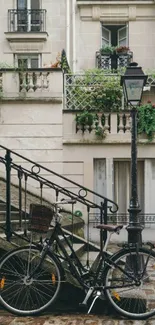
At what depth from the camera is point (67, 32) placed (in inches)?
743

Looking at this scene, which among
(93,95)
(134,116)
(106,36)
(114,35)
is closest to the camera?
(134,116)

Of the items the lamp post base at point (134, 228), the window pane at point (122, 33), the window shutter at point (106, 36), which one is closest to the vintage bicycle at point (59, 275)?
the lamp post base at point (134, 228)

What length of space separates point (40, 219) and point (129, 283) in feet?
4.32

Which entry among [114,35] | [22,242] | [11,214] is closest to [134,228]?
[22,242]

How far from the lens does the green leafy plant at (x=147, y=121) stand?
41.3 feet

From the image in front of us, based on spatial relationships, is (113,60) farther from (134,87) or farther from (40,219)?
(40,219)

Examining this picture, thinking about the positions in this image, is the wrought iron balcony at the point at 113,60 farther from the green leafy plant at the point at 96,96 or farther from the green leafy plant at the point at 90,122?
the green leafy plant at the point at 90,122

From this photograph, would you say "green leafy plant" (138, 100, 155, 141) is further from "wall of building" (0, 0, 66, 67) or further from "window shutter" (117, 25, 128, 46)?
"wall of building" (0, 0, 66, 67)

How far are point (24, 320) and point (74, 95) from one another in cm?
818

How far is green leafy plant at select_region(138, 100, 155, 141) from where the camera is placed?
1257 cm

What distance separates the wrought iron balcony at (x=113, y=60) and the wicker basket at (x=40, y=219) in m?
13.0

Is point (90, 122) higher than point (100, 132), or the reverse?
point (90, 122)

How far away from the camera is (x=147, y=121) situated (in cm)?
1261

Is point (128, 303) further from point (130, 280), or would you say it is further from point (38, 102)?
point (38, 102)
